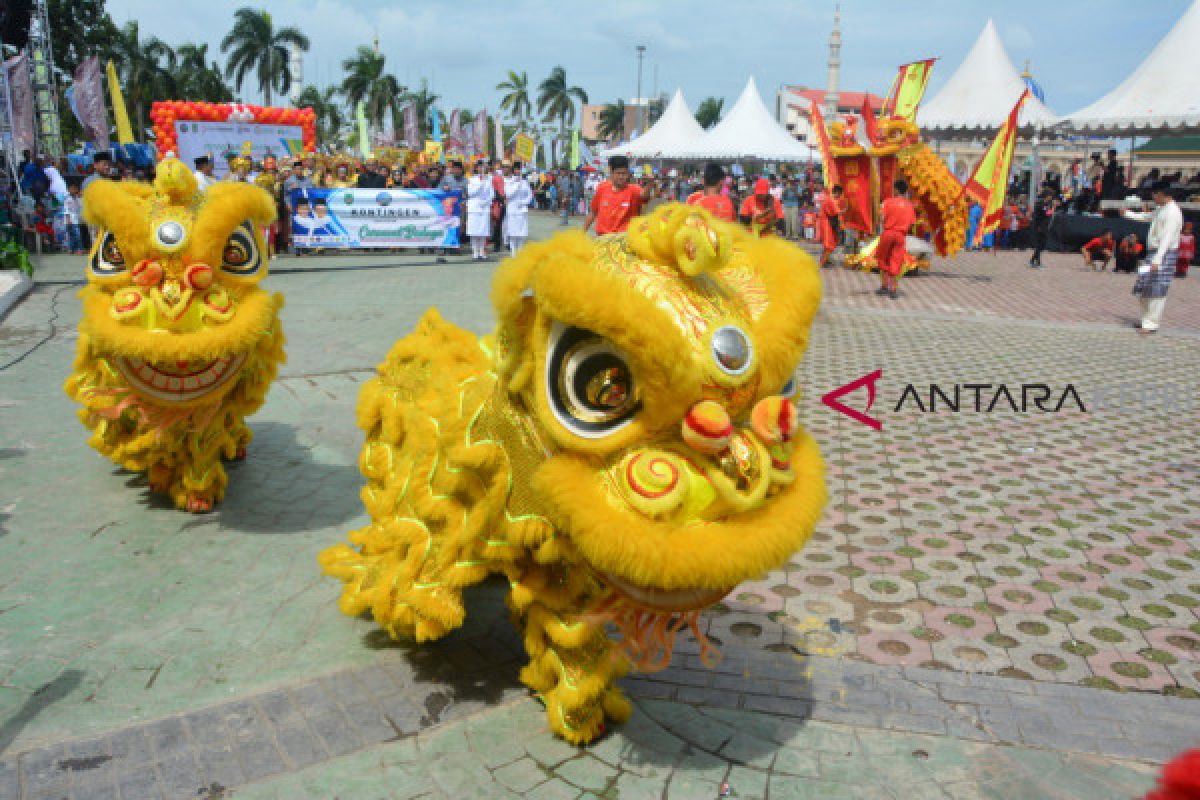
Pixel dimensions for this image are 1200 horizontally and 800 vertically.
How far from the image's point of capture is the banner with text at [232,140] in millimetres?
22594

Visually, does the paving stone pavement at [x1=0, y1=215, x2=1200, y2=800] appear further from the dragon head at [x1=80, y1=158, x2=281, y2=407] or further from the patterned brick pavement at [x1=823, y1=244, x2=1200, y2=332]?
the patterned brick pavement at [x1=823, y1=244, x2=1200, y2=332]

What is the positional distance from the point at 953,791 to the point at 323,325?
8.79 metres

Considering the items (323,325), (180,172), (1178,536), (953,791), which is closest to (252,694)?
(953,791)

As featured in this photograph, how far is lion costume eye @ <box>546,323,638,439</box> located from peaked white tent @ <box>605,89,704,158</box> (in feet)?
87.7

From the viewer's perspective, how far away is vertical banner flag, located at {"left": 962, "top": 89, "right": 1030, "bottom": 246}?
676 inches

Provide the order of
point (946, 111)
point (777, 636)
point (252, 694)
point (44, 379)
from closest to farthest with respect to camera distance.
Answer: point (252, 694)
point (777, 636)
point (44, 379)
point (946, 111)

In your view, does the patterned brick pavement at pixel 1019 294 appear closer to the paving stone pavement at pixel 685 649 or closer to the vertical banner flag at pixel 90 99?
the paving stone pavement at pixel 685 649

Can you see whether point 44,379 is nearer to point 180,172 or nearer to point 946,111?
point 180,172

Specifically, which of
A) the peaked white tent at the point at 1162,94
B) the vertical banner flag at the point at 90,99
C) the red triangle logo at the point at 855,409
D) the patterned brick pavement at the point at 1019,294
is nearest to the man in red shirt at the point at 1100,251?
the patterned brick pavement at the point at 1019,294

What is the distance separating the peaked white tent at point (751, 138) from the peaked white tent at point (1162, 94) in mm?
7415

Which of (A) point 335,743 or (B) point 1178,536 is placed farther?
(B) point 1178,536

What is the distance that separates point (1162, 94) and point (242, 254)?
21.7 m

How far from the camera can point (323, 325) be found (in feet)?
33.3

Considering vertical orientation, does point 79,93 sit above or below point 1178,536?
above
